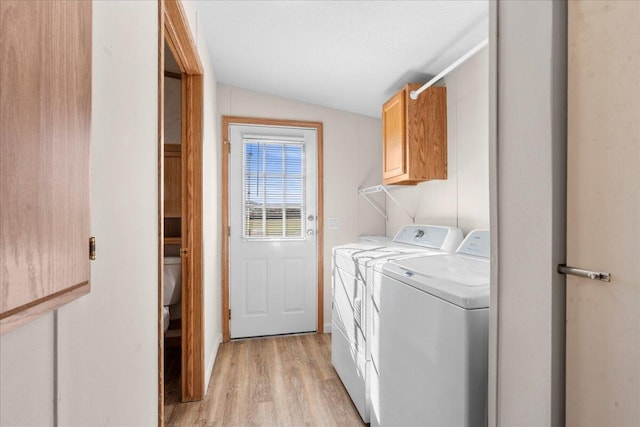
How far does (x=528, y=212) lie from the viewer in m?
0.72

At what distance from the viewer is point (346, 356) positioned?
2.05 m

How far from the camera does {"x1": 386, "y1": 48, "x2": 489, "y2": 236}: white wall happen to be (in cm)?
184

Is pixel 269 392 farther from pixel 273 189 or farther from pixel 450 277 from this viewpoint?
pixel 273 189

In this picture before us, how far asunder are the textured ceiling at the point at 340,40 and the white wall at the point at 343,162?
32 cm

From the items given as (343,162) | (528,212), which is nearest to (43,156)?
(528,212)

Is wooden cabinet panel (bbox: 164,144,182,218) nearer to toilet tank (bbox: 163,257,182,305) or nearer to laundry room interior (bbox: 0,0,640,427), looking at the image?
laundry room interior (bbox: 0,0,640,427)

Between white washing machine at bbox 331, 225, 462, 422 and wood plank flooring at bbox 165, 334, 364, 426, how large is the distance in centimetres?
14

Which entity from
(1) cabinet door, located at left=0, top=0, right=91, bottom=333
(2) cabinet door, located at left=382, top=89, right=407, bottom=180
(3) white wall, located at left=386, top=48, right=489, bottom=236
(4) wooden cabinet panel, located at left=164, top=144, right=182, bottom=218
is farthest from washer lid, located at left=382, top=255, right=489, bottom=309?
(4) wooden cabinet panel, located at left=164, top=144, right=182, bottom=218

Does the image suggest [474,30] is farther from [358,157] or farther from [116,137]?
[116,137]

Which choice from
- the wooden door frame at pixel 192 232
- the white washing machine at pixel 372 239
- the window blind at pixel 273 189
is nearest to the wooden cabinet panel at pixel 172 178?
the window blind at pixel 273 189

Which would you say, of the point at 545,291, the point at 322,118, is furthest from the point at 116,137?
the point at 322,118

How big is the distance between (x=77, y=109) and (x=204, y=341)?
72.3 inches

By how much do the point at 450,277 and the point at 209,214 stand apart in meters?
1.78

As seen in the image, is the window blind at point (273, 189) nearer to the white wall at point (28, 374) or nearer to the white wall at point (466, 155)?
the white wall at point (466, 155)
